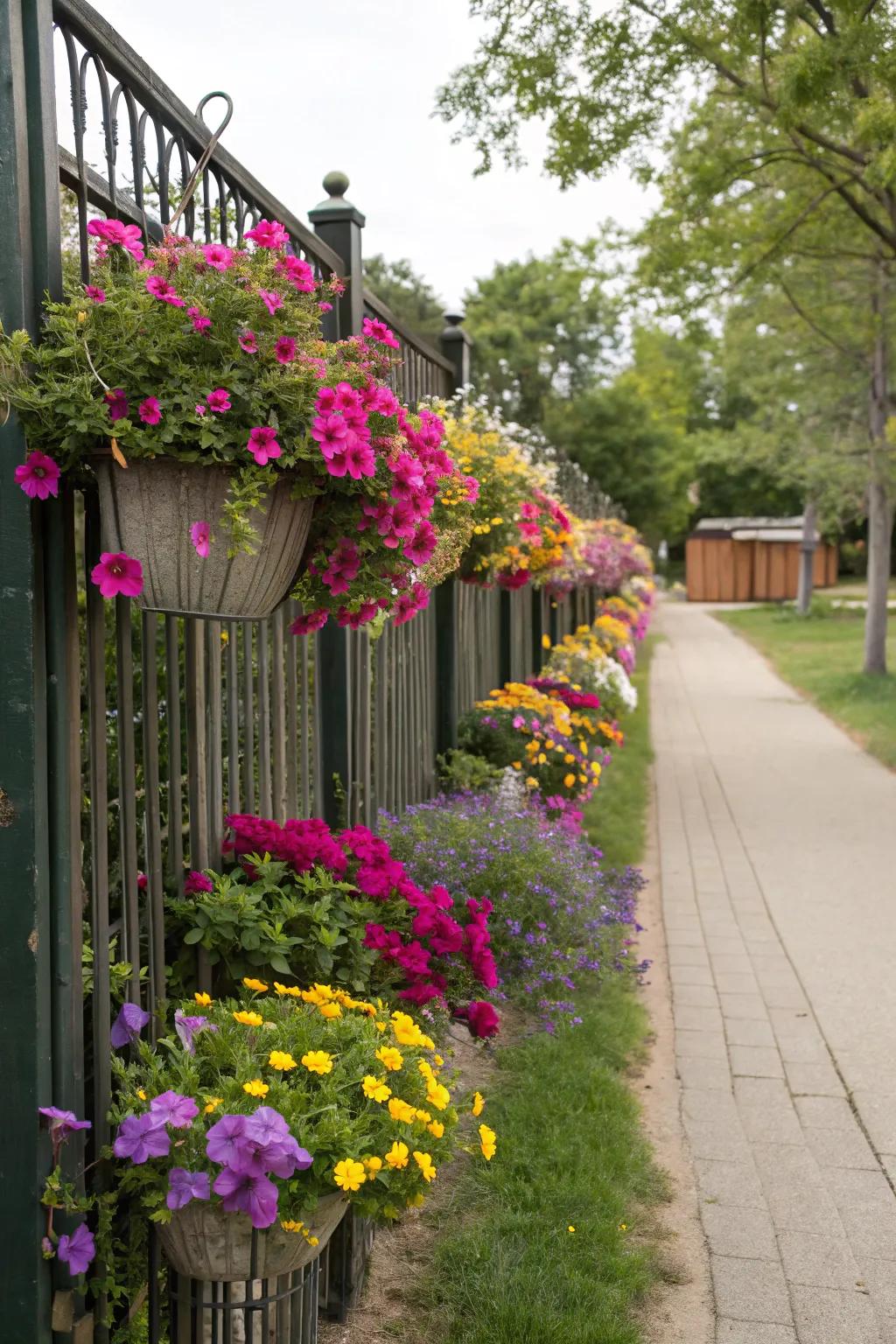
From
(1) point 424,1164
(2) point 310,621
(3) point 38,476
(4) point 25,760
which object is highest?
(3) point 38,476

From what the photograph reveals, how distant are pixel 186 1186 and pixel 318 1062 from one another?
0.33 metres

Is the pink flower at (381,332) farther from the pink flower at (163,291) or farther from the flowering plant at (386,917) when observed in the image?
the flowering plant at (386,917)

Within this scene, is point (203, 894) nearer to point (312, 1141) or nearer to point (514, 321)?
point (312, 1141)

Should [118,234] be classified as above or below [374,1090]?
above

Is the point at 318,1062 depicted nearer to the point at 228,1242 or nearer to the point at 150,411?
the point at 228,1242

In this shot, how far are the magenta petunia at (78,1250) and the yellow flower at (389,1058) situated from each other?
62cm

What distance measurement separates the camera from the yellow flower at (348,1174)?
2.12m

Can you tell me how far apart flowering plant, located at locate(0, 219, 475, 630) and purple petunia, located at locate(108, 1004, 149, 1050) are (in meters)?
0.88

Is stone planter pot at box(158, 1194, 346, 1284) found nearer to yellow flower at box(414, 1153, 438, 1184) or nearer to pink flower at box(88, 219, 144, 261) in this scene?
yellow flower at box(414, 1153, 438, 1184)

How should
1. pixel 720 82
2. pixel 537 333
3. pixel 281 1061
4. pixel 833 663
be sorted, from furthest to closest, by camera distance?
1. pixel 537 333
2. pixel 833 663
3. pixel 720 82
4. pixel 281 1061

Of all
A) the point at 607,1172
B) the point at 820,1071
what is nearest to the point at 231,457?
the point at 607,1172

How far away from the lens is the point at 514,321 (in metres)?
35.7

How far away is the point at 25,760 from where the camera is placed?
217 cm

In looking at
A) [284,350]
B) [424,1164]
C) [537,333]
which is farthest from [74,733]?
[537,333]
